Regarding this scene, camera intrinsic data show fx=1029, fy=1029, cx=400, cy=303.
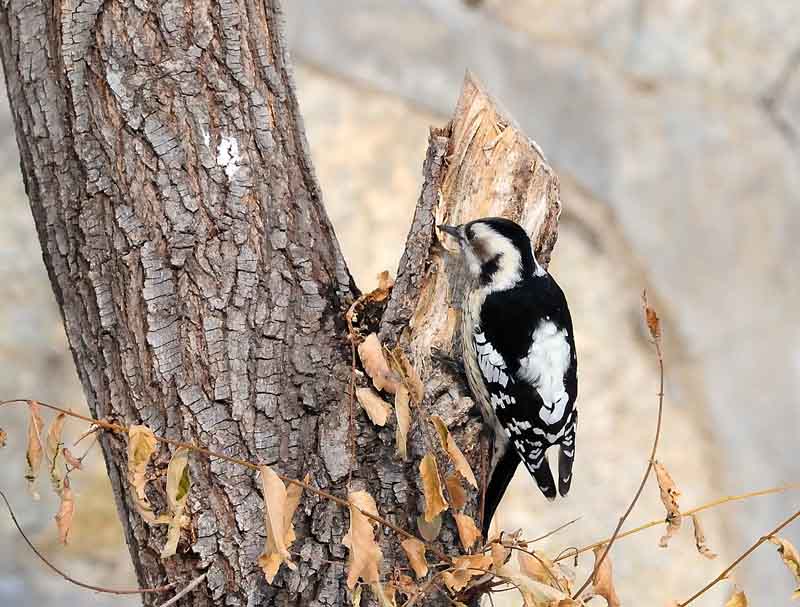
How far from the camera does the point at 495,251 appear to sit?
2.48m

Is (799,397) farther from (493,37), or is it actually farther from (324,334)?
(324,334)

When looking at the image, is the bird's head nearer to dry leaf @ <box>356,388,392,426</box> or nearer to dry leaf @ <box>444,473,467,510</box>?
dry leaf @ <box>356,388,392,426</box>

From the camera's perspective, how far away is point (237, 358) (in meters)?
2.01

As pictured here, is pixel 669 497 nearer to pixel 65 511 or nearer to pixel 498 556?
pixel 498 556

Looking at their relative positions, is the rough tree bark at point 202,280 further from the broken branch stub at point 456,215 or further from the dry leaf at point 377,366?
the dry leaf at point 377,366

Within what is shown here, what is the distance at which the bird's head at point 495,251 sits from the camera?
2338mm

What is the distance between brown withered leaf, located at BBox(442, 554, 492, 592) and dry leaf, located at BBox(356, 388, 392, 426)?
0.29 m

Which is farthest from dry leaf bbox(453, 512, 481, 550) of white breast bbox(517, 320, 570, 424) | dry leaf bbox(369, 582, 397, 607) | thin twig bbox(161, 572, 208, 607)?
white breast bbox(517, 320, 570, 424)

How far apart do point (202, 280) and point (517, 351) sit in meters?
1.00

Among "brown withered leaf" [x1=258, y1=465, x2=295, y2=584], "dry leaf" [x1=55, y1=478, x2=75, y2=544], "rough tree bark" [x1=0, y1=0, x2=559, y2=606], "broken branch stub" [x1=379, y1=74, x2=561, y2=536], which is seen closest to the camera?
"brown withered leaf" [x1=258, y1=465, x2=295, y2=584]

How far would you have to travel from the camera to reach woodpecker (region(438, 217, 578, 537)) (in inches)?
94.8

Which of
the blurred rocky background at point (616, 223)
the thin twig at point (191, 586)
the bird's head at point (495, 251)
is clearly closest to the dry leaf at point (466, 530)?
the thin twig at point (191, 586)

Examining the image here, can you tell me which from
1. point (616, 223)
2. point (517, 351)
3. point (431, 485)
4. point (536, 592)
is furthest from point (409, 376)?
point (616, 223)

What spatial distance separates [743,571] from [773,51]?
287cm
